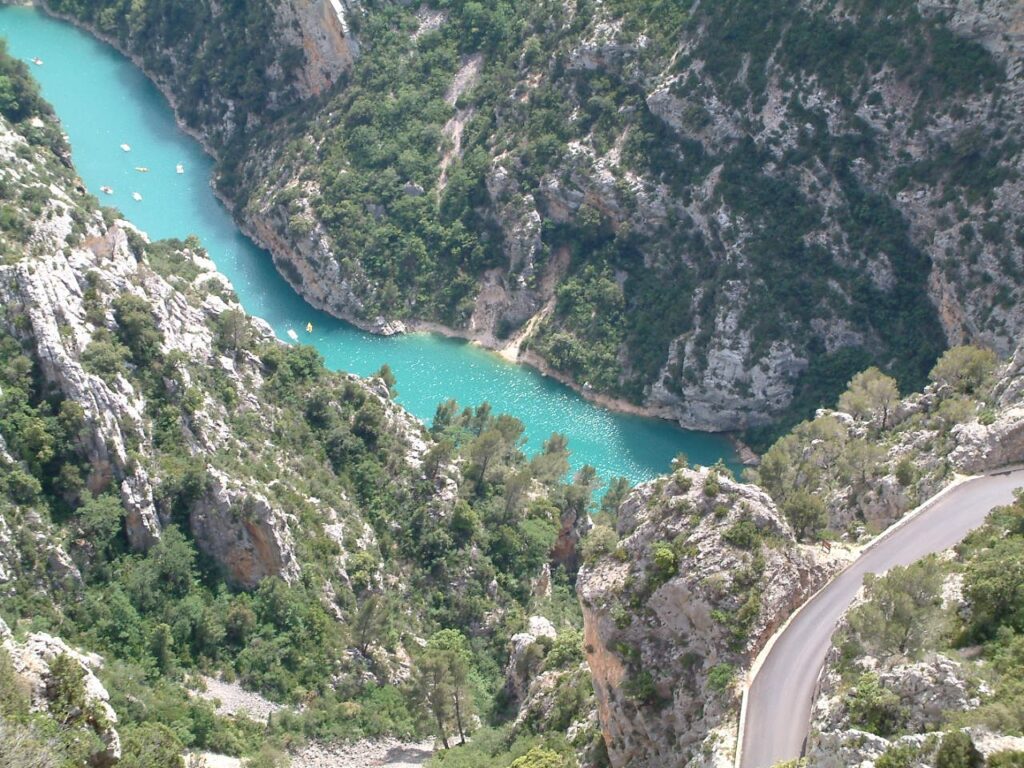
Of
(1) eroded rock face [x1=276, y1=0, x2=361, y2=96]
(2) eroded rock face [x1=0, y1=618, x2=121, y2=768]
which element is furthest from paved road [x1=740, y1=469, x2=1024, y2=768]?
(1) eroded rock face [x1=276, y1=0, x2=361, y2=96]

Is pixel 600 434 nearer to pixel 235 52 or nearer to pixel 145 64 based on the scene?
pixel 235 52

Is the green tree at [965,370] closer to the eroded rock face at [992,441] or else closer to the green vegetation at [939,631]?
the eroded rock face at [992,441]

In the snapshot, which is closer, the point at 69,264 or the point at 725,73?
the point at 69,264

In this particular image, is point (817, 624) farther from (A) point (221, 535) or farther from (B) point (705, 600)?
(A) point (221, 535)

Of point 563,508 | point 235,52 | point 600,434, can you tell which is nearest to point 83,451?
point 563,508

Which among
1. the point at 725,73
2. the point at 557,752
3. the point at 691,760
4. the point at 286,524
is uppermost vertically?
the point at 725,73

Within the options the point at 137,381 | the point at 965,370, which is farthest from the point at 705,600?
the point at 137,381

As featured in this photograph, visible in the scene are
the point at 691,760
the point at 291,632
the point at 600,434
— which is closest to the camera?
the point at 691,760

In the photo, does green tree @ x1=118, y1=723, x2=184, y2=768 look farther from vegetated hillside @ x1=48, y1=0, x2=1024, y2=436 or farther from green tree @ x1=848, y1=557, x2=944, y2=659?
vegetated hillside @ x1=48, y1=0, x2=1024, y2=436
